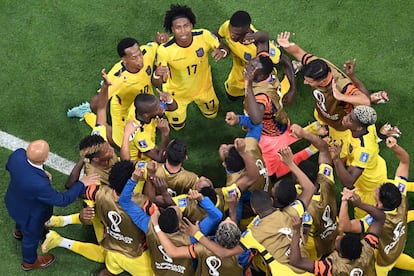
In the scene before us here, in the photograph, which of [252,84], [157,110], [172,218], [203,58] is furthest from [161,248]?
[203,58]

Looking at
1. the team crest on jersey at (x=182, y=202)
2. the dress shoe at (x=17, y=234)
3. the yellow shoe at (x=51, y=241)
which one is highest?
the team crest on jersey at (x=182, y=202)

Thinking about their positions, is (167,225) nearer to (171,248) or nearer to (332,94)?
(171,248)

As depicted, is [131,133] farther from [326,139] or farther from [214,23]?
[214,23]

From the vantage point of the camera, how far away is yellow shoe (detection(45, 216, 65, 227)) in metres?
7.38

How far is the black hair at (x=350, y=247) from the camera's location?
5.84 m

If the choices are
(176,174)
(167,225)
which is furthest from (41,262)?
(167,225)

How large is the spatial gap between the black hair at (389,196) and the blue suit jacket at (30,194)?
3.12m

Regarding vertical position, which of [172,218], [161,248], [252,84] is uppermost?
Result: [252,84]

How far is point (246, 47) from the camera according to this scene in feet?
26.6

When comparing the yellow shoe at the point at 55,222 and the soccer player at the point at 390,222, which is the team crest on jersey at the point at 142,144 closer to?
the yellow shoe at the point at 55,222

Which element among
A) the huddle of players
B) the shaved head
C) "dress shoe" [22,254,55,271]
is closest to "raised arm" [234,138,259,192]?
the huddle of players

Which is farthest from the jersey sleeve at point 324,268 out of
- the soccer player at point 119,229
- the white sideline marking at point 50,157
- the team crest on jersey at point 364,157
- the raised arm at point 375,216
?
the white sideline marking at point 50,157

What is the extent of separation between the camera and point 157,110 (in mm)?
7195

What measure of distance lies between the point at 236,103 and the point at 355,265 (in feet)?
12.1
